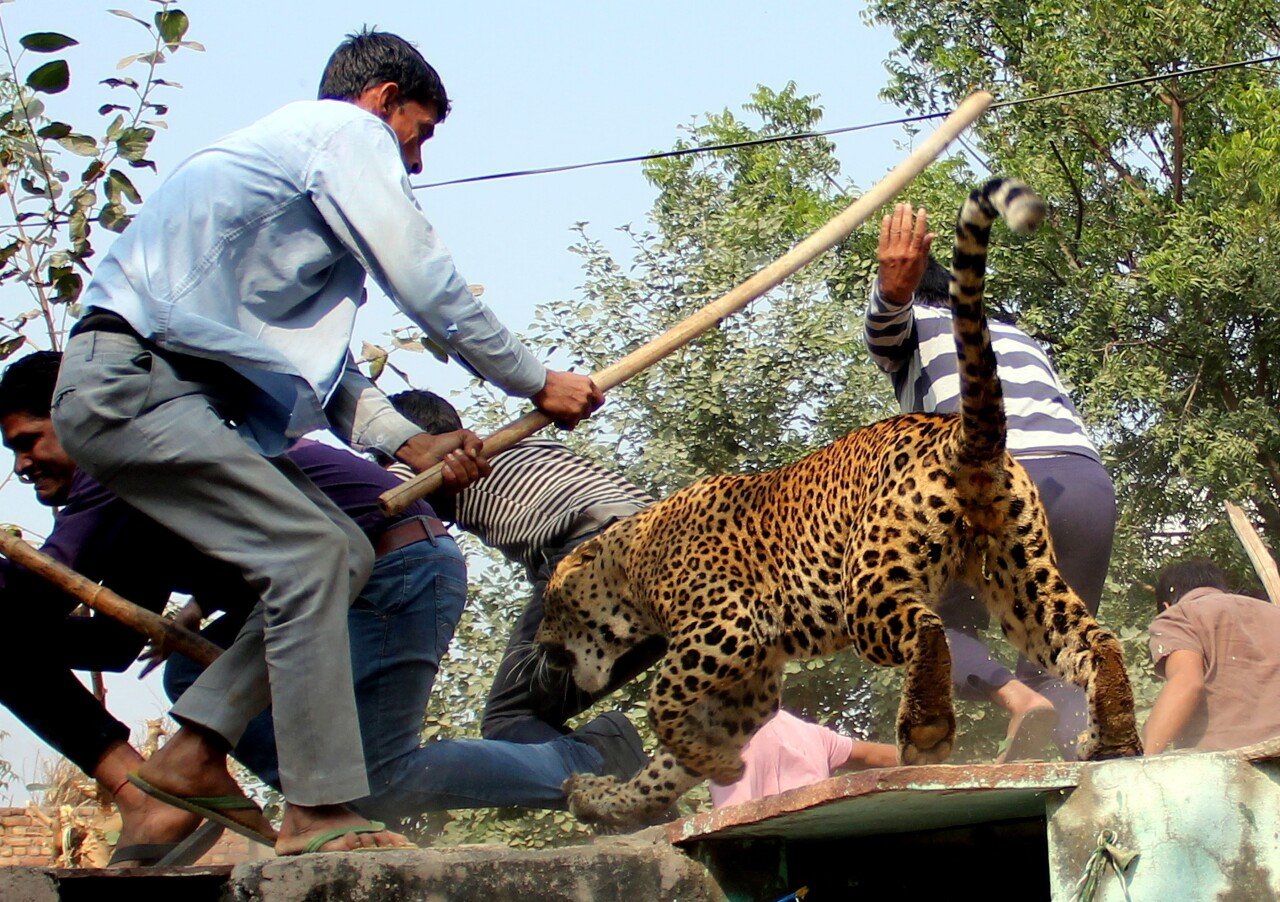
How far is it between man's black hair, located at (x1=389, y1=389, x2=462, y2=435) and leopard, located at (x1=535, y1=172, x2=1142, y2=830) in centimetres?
70

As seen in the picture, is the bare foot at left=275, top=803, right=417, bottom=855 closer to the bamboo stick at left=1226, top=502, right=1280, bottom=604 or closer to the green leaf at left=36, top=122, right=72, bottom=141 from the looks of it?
the green leaf at left=36, top=122, right=72, bottom=141

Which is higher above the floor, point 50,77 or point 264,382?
point 50,77

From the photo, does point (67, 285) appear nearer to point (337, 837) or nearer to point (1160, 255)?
point (337, 837)

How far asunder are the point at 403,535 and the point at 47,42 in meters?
2.81

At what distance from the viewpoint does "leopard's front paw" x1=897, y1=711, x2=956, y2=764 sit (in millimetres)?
3977

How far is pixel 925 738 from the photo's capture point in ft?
13.1

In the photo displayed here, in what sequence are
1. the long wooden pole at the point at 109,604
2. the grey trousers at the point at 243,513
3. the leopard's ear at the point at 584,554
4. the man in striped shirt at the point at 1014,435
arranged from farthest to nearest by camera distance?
the leopard's ear at the point at 584,554
the man in striped shirt at the point at 1014,435
the long wooden pole at the point at 109,604
the grey trousers at the point at 243,513

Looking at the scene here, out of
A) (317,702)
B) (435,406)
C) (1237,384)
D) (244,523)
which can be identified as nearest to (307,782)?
(317,702)

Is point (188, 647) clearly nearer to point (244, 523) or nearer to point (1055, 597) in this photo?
point (244, 523)

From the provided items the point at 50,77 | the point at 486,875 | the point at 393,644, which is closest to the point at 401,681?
the point at 393,644

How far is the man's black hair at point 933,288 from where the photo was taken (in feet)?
17.0


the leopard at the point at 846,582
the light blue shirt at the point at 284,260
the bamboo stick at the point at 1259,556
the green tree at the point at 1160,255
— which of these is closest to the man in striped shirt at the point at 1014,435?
the leopard at the point at 846,582

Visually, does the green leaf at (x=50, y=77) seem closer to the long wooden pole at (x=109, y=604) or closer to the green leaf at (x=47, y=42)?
the green leaf at (x=47, y=42)

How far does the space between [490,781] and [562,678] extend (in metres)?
1.05
